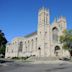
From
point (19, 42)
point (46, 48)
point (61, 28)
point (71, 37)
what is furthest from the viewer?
point (19, 42)

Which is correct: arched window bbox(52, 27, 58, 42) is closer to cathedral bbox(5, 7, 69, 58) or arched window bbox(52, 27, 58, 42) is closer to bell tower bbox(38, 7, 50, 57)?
cathedral bbox(5, 7, 69, 58)

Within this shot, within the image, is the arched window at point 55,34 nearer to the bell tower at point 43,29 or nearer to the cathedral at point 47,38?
the cathedral at point 47,38

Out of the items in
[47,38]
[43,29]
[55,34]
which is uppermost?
[43,29]

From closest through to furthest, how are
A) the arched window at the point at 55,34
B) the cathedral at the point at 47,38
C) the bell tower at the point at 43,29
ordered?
1. the bell tower at the point at 43,29
2. the cathedral at the point at 47,38
3. the arched window at the point at 55,34

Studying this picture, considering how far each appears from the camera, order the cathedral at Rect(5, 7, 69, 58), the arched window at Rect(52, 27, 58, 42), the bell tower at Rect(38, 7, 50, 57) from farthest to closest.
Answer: the arched window at Rect(52, 27, 58, 42) → the cathedral at Rect(5, 7, 69, 58) → the bell tower at Rect(38, 7, 50, 57)

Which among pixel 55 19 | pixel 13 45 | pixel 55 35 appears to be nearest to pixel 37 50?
pixel 55 35

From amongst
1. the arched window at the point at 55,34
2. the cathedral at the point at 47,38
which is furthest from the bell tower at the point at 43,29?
the arched window at the point at 55,34

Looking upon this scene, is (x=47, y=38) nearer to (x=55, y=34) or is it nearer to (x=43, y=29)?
(x=43, y=29)

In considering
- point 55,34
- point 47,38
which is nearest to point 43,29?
point 47,38

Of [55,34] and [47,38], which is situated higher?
[55,34]

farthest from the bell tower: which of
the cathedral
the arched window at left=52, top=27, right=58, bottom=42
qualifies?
the arched window at left=52, top=27, right=58, bottom=42

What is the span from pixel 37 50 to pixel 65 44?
63.9ft

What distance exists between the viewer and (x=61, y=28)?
87.4 metres

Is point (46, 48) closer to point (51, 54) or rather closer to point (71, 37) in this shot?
point (51, 54)
